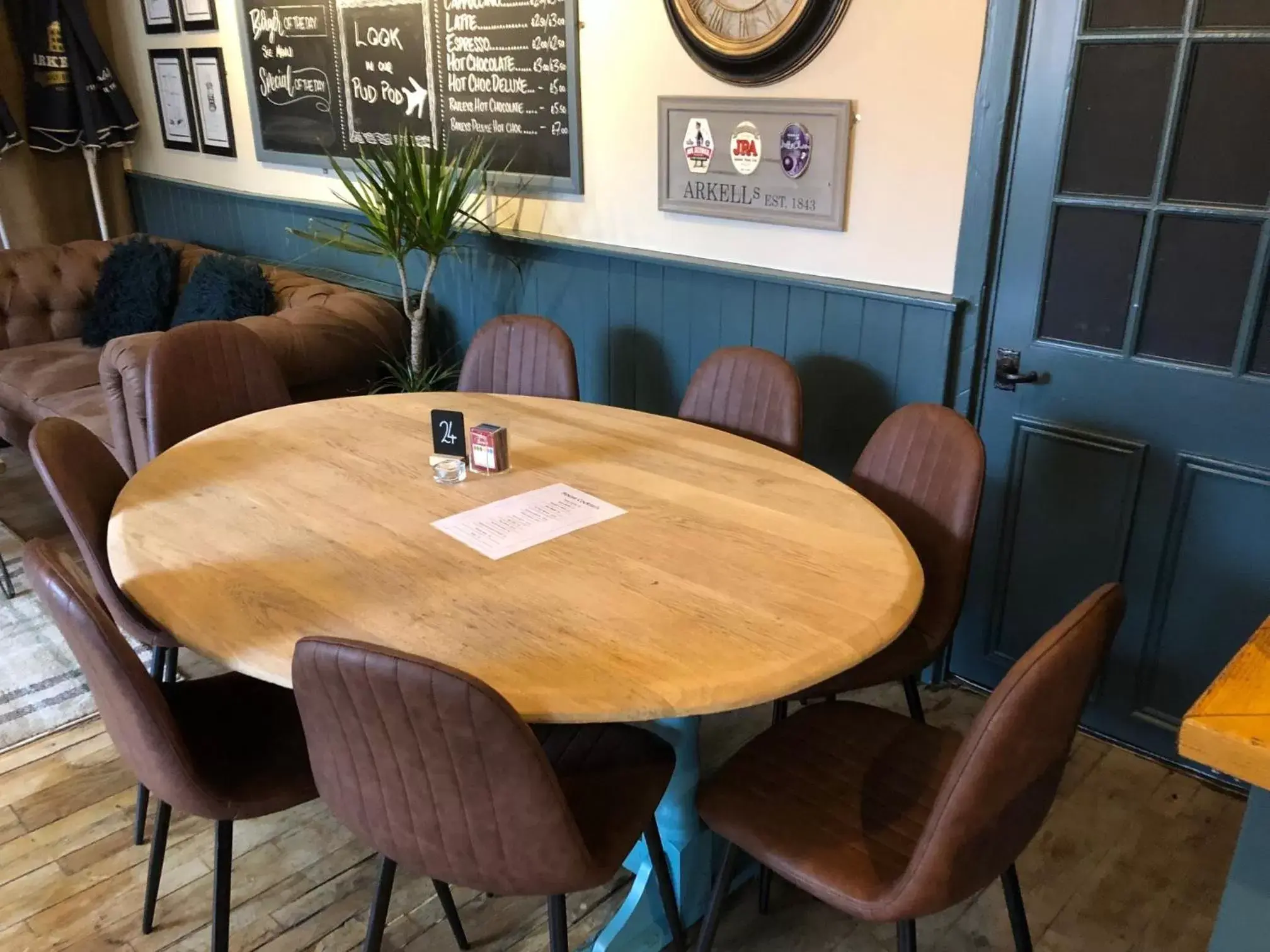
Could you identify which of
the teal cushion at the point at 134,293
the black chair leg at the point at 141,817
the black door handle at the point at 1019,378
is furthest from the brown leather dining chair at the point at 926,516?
the teal cushion at the point at 134,293

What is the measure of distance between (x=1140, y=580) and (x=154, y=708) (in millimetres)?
2021

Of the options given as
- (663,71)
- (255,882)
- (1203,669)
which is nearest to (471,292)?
(663,71)

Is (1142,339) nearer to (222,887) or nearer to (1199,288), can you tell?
(1199,288)

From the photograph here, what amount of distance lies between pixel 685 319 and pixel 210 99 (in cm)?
298

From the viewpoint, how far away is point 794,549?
162 centimetres

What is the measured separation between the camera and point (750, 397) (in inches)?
92.8

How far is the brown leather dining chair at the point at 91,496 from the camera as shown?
176 cm

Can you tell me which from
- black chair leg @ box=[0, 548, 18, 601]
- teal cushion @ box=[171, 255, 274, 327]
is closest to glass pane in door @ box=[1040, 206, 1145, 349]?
teal cushion @ box=[171, 255, 274, 327]

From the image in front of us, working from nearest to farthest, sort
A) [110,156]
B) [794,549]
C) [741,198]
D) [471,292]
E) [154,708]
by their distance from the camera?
1. [154,708]
2. [794,549]
3. [741,198]
4. [471,292]
5. [110,156]

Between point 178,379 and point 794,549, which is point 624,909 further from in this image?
point 178,379

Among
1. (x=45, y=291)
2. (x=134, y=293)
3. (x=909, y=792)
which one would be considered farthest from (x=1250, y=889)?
(x=45, y=291)

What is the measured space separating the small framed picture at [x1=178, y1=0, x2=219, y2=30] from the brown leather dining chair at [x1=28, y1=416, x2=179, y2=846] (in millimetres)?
3186

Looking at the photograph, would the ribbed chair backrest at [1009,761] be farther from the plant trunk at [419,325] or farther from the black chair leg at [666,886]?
the plant trunk at [419,325]

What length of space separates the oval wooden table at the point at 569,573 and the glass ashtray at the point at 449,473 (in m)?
0.02
